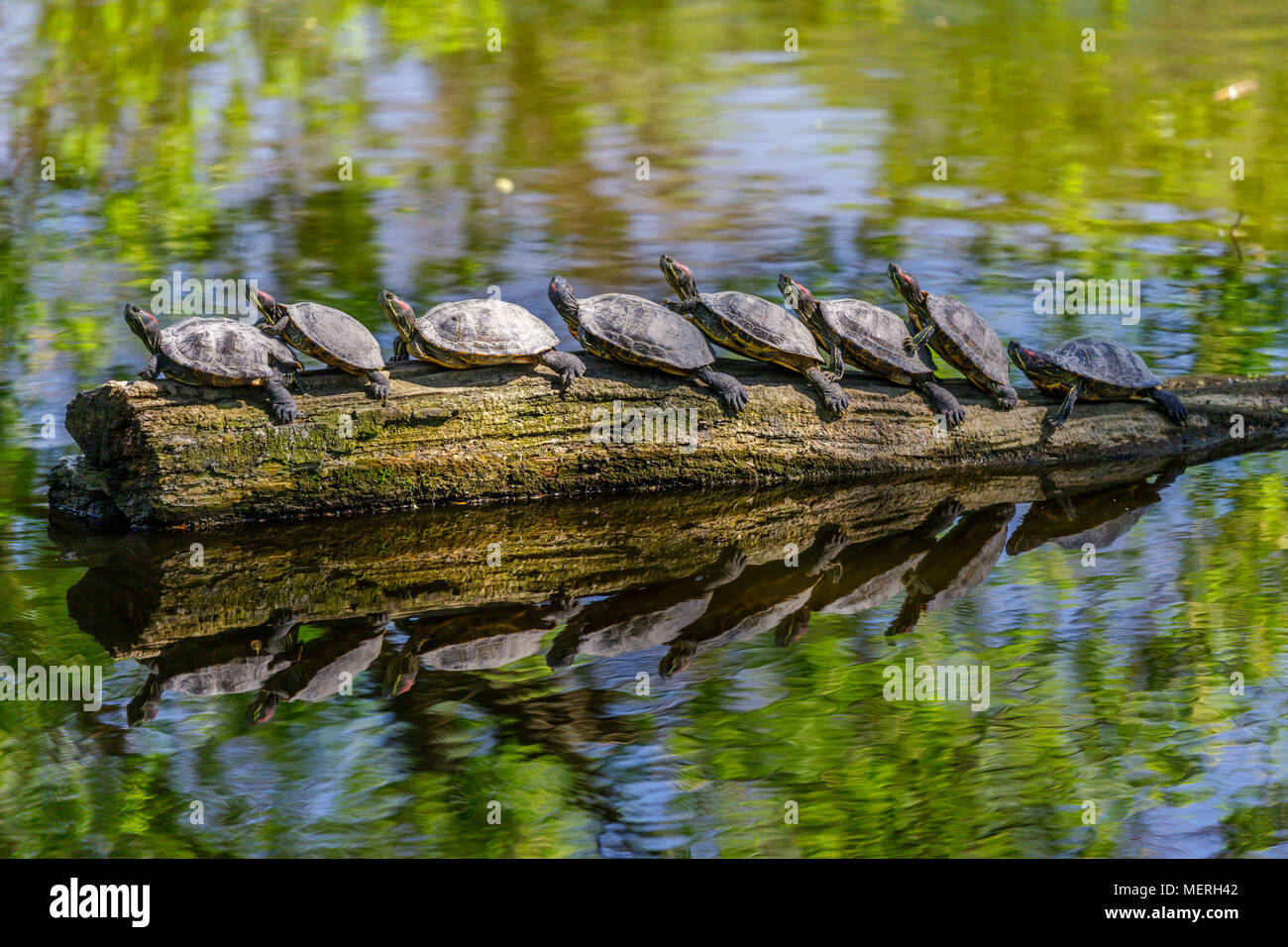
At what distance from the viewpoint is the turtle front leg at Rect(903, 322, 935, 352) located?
7.18 m

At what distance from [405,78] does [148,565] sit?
1288 centimetres

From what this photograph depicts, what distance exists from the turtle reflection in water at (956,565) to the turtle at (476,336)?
6.87ft

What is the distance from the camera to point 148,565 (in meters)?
6.04

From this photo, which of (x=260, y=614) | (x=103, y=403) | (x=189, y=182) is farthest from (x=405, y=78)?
(x=260, y=614)

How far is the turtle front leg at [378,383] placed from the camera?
6.55 meters

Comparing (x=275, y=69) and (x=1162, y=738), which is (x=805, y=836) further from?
(x=275, y=69)

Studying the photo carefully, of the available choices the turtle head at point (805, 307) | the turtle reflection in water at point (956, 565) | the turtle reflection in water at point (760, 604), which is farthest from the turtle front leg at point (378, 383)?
the turtle reflection in water at point (956, 565)

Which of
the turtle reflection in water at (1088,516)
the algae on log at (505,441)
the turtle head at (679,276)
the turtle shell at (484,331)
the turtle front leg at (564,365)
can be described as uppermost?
the turtle head at (679,276)

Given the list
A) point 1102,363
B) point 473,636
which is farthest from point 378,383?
point 1102,363

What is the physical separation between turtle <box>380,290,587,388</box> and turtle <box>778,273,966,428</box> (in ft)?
4.44

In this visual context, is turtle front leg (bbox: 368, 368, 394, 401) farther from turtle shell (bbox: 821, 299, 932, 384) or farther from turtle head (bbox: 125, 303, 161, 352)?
turtle shell (bbox: 821, 299, 932, 384)

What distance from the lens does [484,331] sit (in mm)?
6648

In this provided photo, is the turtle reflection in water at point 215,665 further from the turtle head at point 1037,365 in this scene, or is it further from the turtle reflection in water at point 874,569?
the turtle head at point 1037,365

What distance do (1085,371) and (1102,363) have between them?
12 centimetres
